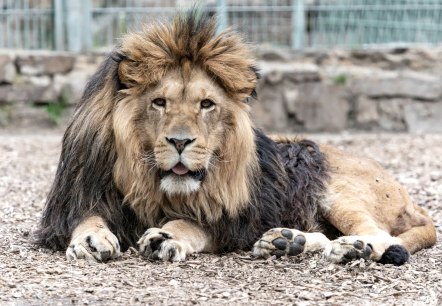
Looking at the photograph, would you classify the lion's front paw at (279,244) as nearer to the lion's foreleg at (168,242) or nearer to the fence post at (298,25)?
the lion's foreleg at (168,242)

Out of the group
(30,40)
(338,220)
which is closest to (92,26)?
(30,40)

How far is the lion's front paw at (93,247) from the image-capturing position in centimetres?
432

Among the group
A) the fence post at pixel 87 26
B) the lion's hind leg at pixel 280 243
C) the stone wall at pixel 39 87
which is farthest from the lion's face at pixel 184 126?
the fence post at pixel 87 26

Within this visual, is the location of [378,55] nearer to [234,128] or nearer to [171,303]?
[234,128]

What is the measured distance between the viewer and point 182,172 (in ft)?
→ 14.3

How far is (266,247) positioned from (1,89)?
551 cm

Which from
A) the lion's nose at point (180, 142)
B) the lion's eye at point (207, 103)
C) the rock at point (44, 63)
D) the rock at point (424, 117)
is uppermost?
the lion's eye at point (207, 103)

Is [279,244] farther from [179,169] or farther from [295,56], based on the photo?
[295,56]

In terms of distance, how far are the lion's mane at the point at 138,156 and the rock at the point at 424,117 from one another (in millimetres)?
5510

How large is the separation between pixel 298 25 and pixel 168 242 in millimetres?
6087

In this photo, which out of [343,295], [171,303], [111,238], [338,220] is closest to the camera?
[171,303]

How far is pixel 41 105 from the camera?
380 inches

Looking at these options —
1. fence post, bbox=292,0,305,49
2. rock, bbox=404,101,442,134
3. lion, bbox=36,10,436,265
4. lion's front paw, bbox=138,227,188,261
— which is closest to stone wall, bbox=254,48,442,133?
rock, bbox=404,101,442,134

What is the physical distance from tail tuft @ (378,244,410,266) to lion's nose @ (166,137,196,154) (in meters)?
1.12
